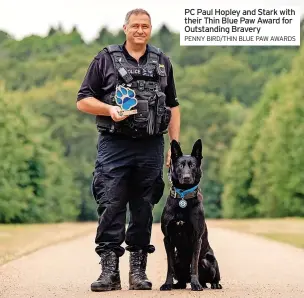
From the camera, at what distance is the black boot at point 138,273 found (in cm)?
891

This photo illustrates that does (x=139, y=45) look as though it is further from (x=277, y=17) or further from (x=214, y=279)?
(x=277, y=17)

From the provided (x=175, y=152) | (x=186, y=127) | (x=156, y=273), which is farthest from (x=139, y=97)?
(x=186, y=127)

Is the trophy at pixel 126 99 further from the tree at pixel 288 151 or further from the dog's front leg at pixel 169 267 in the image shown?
the tree at pixel 288 151

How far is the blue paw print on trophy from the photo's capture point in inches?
340


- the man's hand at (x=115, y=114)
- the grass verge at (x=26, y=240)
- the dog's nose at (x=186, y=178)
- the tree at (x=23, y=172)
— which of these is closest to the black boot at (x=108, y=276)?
the dog's nose at (x=186, y=178)

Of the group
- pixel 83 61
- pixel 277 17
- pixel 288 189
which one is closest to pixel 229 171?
pixel 288 189

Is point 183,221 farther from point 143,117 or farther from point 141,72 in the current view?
point 141,72

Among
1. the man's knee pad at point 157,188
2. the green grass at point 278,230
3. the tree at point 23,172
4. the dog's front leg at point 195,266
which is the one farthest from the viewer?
the tree at point 23,172

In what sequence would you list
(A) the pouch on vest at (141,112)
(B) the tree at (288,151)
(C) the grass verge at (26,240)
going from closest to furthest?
(A) the pouch on vest at (141,112), (C) the grass verge at (26,240), (B) the tree at (288,151)

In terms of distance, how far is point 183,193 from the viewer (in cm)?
866

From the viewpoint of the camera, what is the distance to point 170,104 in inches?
366

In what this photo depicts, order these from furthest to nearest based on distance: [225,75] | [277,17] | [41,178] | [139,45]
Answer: [225,75] < [41,178] < [277,17] < [139,45]

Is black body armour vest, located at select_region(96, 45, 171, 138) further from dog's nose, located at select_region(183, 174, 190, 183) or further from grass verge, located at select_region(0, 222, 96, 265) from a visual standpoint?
grass verge, located at select_region(0, 222, 96, 265)

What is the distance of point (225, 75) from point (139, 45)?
88.2 m
